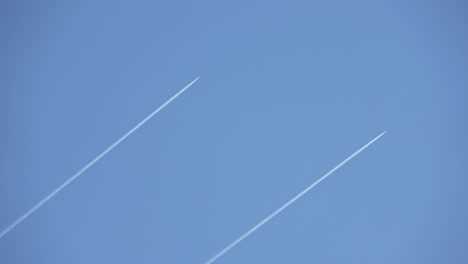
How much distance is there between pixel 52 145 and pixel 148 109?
322 mm

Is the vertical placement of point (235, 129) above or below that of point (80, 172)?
below

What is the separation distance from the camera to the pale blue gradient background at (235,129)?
180cm

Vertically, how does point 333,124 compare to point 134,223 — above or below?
below

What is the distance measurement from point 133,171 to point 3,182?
16.1 inches

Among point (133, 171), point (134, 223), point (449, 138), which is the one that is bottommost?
point (449, 138)

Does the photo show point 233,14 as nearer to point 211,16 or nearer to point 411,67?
point 211,16

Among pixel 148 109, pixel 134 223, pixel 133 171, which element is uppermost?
pixel 148 109

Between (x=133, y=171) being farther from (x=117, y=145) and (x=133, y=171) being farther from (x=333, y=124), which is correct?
(x=333, y=124)

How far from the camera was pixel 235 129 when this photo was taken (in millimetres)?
1833

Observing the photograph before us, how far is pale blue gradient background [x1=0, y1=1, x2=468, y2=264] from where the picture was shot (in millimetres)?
1805

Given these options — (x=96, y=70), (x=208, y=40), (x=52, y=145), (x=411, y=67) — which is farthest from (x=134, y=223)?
(x=411, y=67)

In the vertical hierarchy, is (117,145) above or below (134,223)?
above

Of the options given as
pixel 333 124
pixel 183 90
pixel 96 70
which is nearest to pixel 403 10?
pixel 333 124

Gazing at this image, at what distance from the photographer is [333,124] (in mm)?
1822
